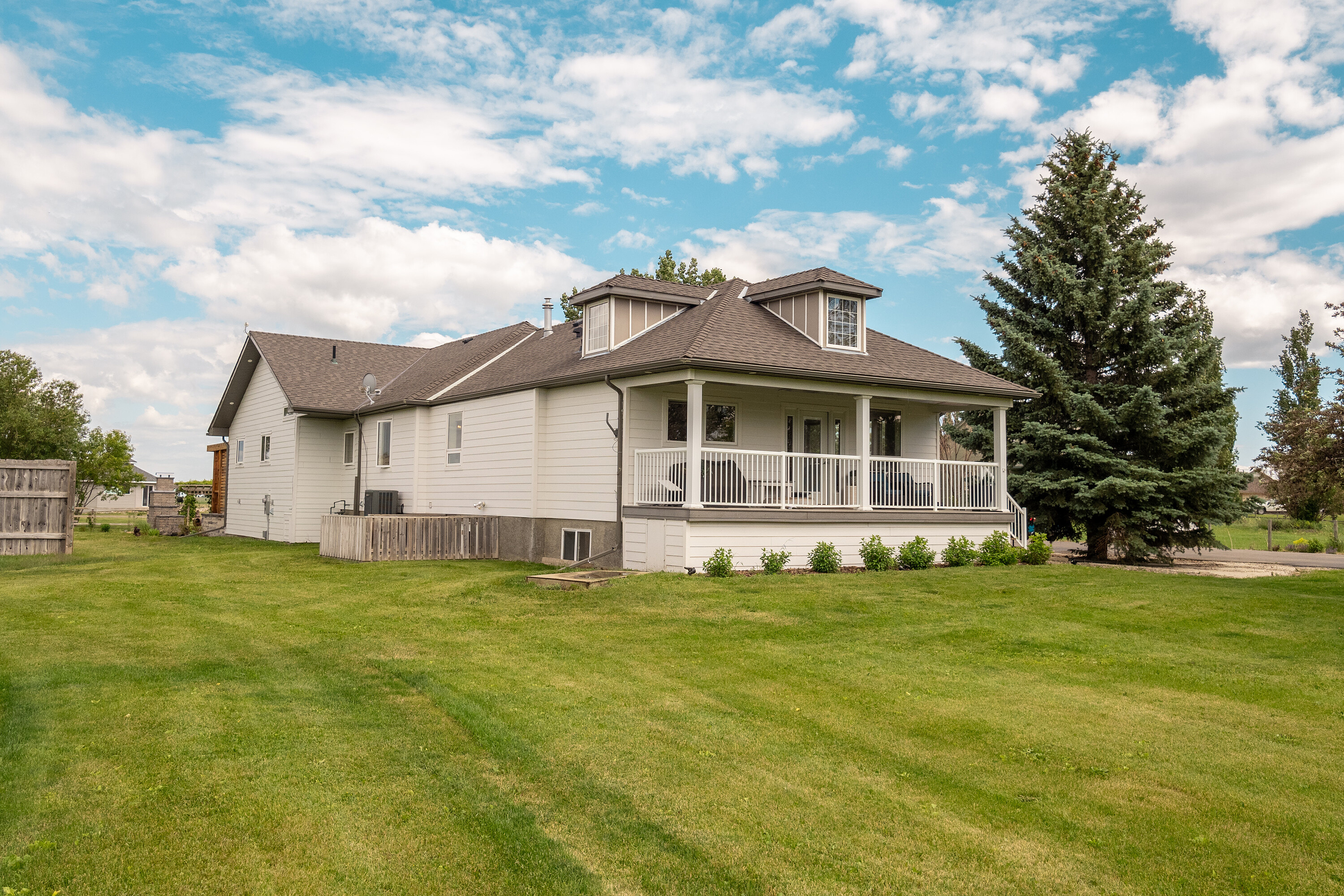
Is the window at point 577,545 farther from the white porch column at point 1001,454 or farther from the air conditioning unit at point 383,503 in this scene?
the white porch column at point 1001,454

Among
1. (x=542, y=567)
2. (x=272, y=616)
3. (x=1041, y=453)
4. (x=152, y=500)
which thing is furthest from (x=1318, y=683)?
(x=152, y=500)

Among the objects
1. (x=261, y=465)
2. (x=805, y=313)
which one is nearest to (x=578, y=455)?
(x=805, y=313)

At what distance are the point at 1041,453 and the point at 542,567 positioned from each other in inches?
474

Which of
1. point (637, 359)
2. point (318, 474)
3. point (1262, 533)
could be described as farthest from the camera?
point (1262, 533)

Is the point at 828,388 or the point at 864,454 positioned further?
the point at 864,454

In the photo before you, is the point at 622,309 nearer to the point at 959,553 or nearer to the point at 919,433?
the point at 919,433

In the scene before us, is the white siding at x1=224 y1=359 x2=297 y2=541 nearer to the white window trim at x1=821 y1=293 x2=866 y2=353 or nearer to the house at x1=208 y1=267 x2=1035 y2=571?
the house at x1=208 y1=267 x2=1035 y2=571

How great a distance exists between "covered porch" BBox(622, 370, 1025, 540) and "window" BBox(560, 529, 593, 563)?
4.66 ft

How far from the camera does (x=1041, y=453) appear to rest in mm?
21797

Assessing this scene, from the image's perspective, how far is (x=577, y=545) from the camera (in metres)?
18.2

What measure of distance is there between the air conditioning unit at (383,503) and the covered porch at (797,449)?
863 cm

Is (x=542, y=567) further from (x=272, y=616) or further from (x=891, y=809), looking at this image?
(x=891, y=809)

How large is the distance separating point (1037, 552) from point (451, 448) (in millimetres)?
13303

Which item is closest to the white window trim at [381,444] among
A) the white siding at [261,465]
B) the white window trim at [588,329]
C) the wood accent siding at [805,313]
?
the white siding at [261,465]
